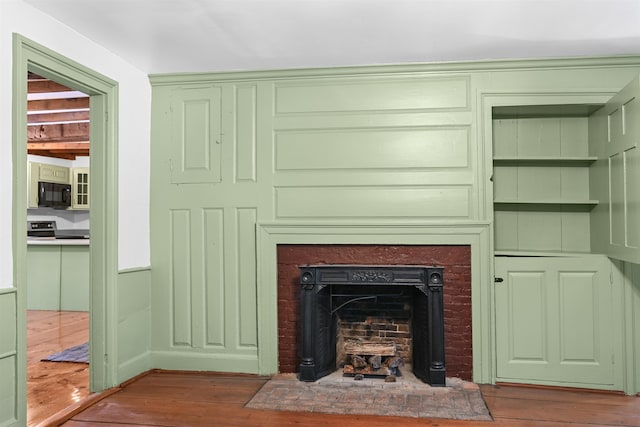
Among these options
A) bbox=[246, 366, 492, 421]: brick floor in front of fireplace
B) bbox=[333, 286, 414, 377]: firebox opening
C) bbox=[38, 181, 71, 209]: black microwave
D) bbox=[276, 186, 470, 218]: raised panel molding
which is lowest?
bbox=[246, 366, 492, 421]: brick floor in front of fireplace

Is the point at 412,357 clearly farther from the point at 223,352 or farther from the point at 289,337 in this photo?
the point at 223,352

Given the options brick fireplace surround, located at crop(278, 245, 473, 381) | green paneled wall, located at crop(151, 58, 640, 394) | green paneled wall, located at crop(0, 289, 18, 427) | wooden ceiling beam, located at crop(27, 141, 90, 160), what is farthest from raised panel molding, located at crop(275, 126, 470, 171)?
wooden ceiling beam, located at crop(27, 141, 90, 160)

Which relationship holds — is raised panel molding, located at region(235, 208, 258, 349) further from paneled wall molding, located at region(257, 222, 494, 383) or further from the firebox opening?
the firebox opening

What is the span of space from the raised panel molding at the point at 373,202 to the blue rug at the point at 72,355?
2238 millimetres

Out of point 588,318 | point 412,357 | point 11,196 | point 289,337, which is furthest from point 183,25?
point 588,318

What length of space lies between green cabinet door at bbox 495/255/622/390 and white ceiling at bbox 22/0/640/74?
163 centimetres

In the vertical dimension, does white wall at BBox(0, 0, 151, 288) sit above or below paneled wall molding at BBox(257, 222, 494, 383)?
above

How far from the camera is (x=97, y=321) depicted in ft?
12.0

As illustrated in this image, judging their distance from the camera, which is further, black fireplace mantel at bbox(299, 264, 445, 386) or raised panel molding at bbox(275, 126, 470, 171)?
raised panel molding at bbox(275, 126, 470, 171)

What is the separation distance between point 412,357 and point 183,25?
3065mm

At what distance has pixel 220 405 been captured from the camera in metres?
3.44

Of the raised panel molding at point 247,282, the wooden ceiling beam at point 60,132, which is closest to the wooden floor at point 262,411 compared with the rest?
the raised panel molding at point 247,282

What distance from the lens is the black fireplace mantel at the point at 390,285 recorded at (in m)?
3.75

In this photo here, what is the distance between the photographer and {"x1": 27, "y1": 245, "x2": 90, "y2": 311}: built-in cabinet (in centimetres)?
640
